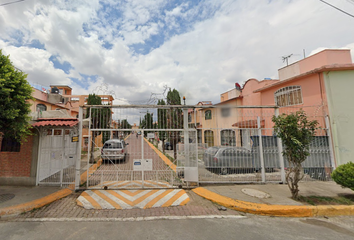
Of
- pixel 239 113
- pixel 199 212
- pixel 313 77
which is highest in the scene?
pixel 313 77

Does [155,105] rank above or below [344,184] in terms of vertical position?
above

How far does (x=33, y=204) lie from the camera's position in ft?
14.4

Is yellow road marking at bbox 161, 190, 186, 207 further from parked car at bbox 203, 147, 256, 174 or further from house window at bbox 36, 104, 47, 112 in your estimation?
house window at bbox 36, 104, 47, 112

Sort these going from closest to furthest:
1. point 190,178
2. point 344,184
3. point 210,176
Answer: point 344,184
point 190,178
point 210,176

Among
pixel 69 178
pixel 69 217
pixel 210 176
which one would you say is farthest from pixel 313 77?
pixel 69 178

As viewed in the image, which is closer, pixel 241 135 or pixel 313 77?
pixel 241 135

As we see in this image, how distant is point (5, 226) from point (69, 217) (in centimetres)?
126

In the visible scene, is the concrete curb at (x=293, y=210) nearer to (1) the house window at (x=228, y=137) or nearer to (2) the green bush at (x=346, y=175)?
(2) the green bush at (x=346, y=175)

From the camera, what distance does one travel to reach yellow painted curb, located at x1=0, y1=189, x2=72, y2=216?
4017 millimetres

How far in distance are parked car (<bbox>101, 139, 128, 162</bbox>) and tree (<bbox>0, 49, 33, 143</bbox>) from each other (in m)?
2.46

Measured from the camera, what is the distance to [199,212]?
415cm

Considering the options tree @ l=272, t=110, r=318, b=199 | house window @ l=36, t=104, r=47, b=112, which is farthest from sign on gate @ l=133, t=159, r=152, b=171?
house window @ l=36, t=104, r=47, b=112

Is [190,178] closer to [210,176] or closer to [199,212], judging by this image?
[210,176]

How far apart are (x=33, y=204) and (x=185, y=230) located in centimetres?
442
